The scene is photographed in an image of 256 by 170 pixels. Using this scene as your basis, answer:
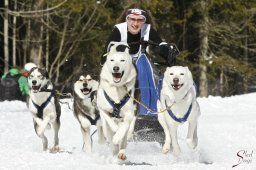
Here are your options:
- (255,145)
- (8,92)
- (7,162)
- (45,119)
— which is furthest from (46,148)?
(8,92)

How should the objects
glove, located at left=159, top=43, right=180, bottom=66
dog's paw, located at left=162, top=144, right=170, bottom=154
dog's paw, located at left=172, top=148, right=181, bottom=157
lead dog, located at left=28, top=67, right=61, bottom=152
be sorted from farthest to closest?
lead dog, located at left=28, top=67, right=61, bottom=152 < glove, located at left=159, top=43, right=180, bottom=66 < dog's paw, located at left=162, top=144, right=170, bottom=154 < dog's paw, located at left=172, top=148, right=181, bottom=157

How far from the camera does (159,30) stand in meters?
25.2

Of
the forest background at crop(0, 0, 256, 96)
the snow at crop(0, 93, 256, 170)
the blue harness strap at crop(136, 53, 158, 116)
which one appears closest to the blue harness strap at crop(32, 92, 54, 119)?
the snow at crop(0, 93, 256, 170)

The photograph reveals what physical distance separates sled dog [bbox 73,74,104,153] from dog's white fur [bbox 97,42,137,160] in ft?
2.52

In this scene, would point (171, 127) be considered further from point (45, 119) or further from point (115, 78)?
point (45, 119)

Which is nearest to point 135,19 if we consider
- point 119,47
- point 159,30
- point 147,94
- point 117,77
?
point 119,47

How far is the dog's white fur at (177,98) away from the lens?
7238mm

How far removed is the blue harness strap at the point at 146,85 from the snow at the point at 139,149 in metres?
0.57

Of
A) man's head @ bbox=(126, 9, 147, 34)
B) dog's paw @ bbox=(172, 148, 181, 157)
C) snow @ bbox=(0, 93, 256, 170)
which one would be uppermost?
man's head @ bbox=(126, 9, 147, 34)

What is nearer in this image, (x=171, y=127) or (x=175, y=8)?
(x=171, y=127)

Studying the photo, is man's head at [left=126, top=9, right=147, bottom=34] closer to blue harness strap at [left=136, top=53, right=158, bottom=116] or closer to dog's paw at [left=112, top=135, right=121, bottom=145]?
blue harness strap at [left=136, top=53, right=158, bottom=116]

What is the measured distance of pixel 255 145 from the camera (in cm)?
894

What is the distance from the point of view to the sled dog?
314 inches

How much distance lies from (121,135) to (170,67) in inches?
40.4
